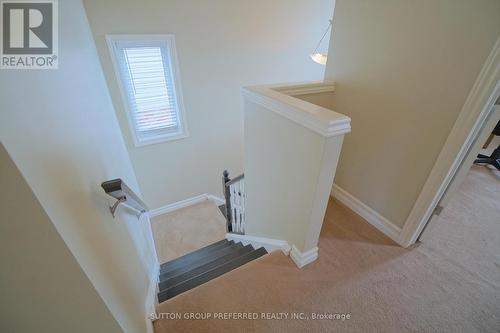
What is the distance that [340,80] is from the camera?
6.17ft

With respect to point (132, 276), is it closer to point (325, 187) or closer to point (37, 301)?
point (37, 301)

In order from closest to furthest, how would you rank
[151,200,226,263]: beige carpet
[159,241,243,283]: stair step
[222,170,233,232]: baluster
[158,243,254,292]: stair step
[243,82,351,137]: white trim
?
[243,82,351,137]: white trim, [158,243,254,292]: stair step, [159,241,243,283]: stair step, [222,170,233,232]: baluster, [151,200,226,263]: beige carpet

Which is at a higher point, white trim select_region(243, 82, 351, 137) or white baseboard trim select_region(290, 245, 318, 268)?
white trim select_region(243, 82, 351, 137)

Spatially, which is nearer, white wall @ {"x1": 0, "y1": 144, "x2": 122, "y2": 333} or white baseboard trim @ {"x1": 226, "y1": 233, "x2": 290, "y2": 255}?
white wall @ {"x1": 0, "y1": 144, "x2": 122, "y2": 333}

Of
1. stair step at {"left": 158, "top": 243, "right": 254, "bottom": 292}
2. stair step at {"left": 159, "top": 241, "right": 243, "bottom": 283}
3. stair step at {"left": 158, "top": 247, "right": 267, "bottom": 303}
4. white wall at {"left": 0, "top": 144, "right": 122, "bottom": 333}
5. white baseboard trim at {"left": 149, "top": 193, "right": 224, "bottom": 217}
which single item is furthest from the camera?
white baseboard trim at {"left": 149, "top": 193, "right": 224, "bottom": 217}

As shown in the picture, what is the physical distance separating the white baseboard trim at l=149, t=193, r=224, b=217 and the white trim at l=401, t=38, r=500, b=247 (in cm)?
313

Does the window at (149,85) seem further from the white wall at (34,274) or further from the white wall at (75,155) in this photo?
the white wall at (34,274)

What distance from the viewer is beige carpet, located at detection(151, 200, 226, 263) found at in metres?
3.15

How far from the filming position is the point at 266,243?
194 cm

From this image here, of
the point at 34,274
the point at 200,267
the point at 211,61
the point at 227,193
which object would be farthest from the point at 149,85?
the point at 34,274

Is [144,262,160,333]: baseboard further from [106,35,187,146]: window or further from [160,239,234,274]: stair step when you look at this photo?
[106,35,187,146]: window

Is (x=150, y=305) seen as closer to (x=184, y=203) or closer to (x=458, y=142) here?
(x=458, y=142)
